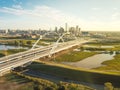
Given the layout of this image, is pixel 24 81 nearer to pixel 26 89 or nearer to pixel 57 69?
pixel 26 89

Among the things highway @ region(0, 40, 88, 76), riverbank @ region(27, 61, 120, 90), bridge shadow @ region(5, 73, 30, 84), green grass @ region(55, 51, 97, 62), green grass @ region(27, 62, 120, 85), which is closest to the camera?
bridge shadow @ region(5, 73, 30, 84)

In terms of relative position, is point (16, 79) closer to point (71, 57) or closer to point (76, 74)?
point (76, 74)

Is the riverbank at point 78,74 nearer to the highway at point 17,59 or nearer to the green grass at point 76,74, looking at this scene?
the green grass at point 76,74

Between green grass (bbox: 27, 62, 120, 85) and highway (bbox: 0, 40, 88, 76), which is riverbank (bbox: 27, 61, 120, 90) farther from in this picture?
highway (bbox: 0, 40, 88, 76)

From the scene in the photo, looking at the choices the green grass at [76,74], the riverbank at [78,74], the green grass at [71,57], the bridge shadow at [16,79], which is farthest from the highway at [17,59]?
the green grass at [71,57]

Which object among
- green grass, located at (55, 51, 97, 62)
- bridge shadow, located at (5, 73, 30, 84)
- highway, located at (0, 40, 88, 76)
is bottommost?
bridge shadow, located at (5, 73, 30, 84)

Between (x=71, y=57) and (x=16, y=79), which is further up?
(x=71, y=57)

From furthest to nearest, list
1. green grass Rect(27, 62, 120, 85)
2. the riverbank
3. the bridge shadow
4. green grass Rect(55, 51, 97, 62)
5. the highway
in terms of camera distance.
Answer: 1. green grass Rect(55, 51, 97, 62)
2. the highway
3. green grass Rect(27, 62, 120, 85)
4. the riverbank
5. the bridge shadow

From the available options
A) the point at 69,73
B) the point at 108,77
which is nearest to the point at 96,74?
the point at 108,77

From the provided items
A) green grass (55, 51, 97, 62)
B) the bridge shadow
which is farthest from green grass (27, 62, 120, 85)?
green grass (55, 51, 97, 62)

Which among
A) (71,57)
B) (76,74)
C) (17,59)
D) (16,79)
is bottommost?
(16,79)

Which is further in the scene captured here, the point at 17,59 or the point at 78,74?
the point at 17,59

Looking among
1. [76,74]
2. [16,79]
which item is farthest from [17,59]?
[76,74]
